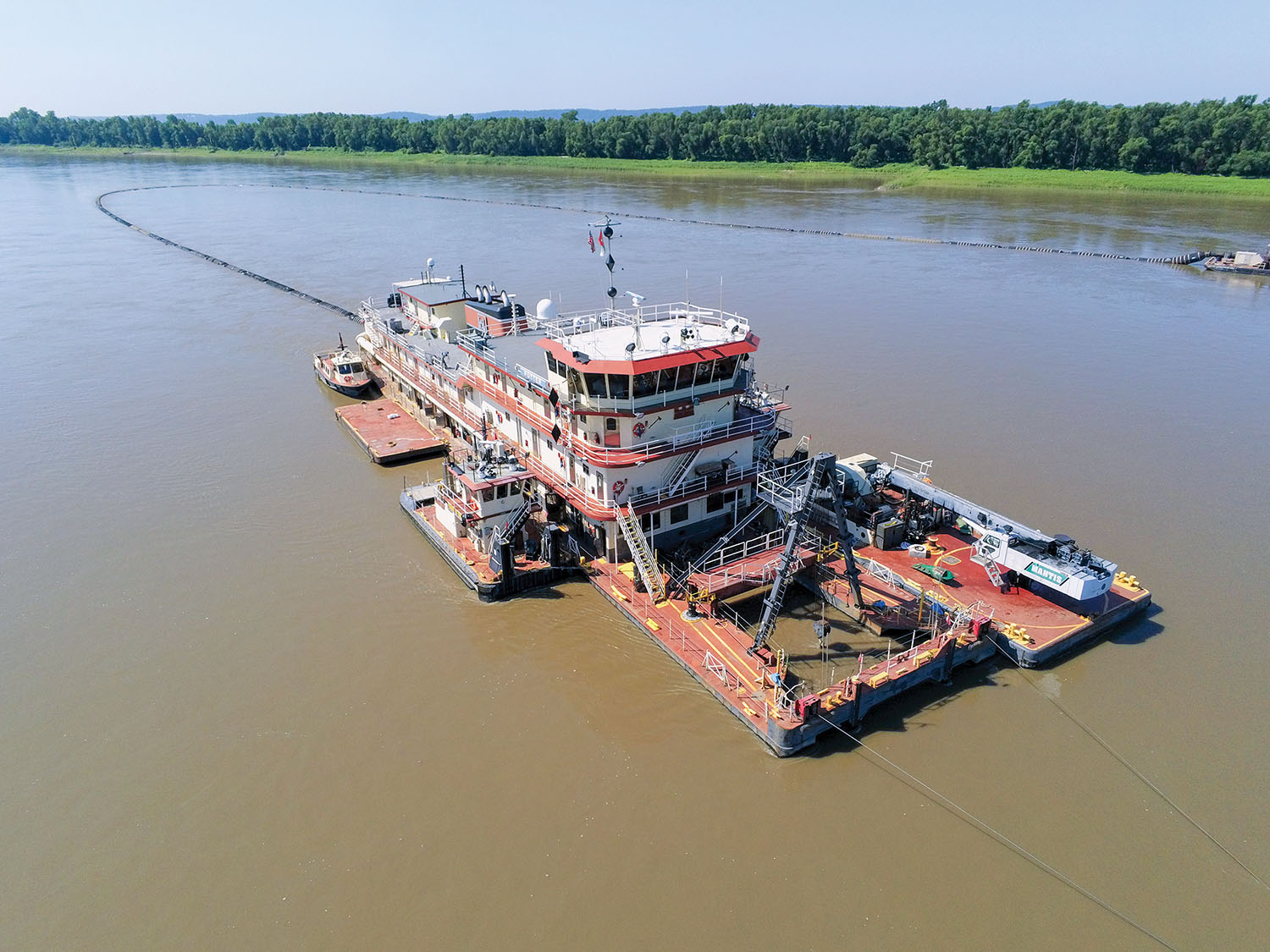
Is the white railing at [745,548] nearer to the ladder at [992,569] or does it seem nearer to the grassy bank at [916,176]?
the ladder at [992,569]

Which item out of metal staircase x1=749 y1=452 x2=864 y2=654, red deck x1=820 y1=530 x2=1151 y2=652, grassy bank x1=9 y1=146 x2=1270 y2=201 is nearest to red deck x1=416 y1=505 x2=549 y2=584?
metal staircase x1=749 y1=452 x2=864 y2=654

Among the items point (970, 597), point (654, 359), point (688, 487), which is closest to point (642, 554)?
point (688, 487)

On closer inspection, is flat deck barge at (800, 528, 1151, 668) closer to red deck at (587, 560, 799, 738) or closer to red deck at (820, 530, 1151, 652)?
red deck at (820, 530, 1151, 652)

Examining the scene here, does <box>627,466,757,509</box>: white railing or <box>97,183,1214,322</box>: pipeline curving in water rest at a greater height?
<box>97,183,1214,322</box>: pipeline curving in water

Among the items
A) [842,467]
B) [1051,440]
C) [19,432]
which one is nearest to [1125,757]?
[842,467]

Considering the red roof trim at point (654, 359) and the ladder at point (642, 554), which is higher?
the red roof trim at point (654, 359)

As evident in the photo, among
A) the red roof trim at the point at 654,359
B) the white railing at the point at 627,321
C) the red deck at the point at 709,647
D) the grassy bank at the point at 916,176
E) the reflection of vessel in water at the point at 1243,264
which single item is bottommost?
the red deck at the point at 709,647

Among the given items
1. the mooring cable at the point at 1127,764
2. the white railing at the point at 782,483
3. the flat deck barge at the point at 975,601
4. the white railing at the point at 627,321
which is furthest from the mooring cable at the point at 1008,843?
the white railing at the point at 627,321
